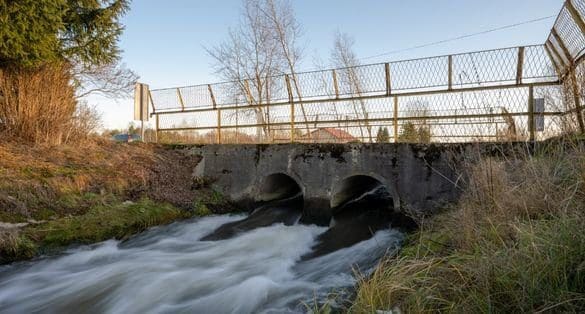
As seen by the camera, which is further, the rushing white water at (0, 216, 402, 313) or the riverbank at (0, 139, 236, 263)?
the riverbank at (0, 139, 236, 263)

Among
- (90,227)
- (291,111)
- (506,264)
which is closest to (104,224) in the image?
(90,227)

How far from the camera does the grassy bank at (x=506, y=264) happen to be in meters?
2.22

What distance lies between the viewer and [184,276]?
16.6ft

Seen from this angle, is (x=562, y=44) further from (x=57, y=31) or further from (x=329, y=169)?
(x=57, y=31)

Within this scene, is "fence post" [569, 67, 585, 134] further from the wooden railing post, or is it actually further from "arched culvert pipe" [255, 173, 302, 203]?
"arched culvert pipe" [255, 173, 302, 203]

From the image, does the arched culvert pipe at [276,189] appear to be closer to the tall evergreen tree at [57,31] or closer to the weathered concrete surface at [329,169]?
the weathered concrete surface at [329,169]

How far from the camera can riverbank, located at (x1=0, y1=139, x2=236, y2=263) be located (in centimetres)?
596

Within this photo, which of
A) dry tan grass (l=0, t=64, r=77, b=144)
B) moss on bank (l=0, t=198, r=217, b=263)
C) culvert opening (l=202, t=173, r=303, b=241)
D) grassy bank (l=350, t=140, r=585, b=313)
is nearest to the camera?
grassy bank (l=350, t=140, r=585, b=313)

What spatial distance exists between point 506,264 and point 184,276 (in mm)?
3900

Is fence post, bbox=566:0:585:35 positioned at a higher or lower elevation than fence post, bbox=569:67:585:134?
higher

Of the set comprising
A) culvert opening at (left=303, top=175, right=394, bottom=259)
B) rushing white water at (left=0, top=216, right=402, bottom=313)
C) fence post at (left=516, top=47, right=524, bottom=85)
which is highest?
fence post at (left=516, top=47, right=524, bottom=85)

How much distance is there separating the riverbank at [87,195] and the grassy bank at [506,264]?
516cm

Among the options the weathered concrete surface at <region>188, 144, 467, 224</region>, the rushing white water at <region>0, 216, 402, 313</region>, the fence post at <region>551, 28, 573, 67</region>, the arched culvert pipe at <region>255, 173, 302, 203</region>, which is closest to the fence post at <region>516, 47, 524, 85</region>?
the fence post at <region>551, 28, 573, 67</region>

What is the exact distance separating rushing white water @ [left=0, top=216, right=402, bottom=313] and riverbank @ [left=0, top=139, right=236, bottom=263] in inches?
15.7
